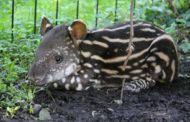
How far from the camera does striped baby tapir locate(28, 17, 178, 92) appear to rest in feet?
15.7

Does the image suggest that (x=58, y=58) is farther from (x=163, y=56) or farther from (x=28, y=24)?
(x=28, y=24)

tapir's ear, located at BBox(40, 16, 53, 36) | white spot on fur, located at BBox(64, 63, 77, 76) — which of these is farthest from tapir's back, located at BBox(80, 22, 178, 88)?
tapir's ear, located at BBox(40, 16, 53, 36)

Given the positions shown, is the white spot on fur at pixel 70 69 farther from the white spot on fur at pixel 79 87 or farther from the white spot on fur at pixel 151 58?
the white spot on fur at pixel 151 58

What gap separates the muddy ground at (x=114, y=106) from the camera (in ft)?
14.0

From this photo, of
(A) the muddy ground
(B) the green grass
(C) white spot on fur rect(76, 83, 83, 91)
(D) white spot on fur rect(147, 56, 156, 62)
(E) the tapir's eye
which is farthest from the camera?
(D) white spot on fur rect(147, 56, 156, 62)

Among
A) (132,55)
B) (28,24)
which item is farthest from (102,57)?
(28,24)

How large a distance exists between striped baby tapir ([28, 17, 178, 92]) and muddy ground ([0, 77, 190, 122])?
0.32 ft

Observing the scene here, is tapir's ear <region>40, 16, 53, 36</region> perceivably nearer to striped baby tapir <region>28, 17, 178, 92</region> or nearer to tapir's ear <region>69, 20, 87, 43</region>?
striped baby tapir <region>28, 17, 178, 92</region>

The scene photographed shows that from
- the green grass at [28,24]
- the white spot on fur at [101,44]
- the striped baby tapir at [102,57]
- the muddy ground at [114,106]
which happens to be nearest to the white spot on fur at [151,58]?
the striped baby tapir at [102,57]

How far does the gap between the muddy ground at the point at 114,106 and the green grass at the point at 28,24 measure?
168mm

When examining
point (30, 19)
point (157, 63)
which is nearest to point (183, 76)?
point (157, 63)

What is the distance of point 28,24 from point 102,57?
1836 millimetres

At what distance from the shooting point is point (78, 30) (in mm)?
4867

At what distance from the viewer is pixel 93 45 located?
4914mm
